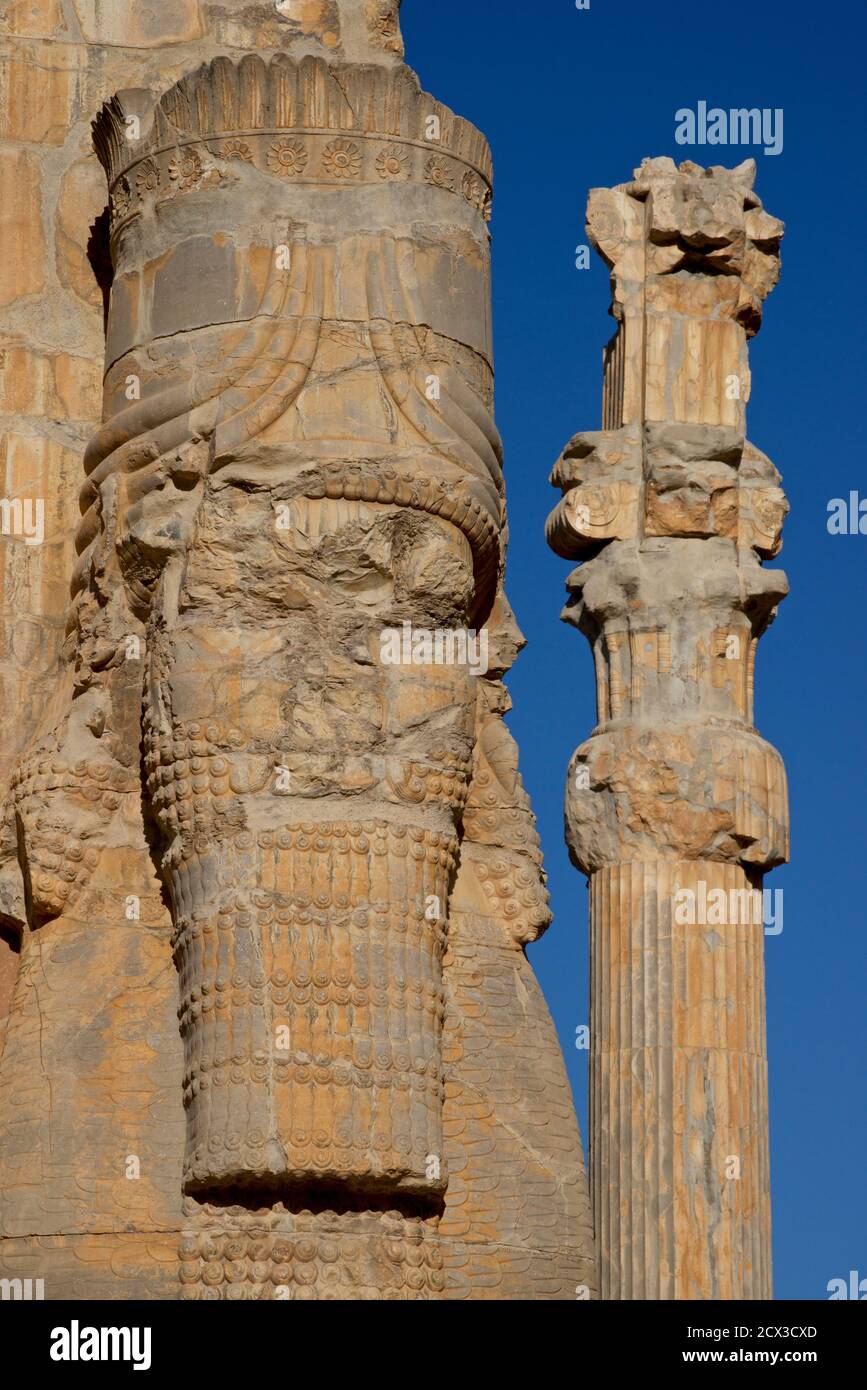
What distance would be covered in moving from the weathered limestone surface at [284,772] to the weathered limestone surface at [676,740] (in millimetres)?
380

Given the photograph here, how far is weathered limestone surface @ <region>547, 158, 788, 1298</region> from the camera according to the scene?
16.3 m

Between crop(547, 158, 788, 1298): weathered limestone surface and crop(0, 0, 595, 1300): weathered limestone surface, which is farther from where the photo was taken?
crop(547, 158, 788, 1298): weathered limestone surface

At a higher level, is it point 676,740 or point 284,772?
point 676,740

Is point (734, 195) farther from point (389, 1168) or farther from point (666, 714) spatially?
point (389, 1168)

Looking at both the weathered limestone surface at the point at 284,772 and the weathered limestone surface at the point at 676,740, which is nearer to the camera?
the weathered limestone surface at the point at 284,772

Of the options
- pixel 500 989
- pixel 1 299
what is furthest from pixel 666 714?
pixel 1 299

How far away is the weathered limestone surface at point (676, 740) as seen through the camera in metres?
16.3

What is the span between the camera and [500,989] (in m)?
16.3

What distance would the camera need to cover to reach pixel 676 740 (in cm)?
1688

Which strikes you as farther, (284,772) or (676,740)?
(676,740)

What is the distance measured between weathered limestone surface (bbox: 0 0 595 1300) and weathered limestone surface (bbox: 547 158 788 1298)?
1.25 feet

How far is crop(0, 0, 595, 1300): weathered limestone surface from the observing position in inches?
600

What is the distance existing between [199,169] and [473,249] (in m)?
1.30

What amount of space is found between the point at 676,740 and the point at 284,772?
2.20m
